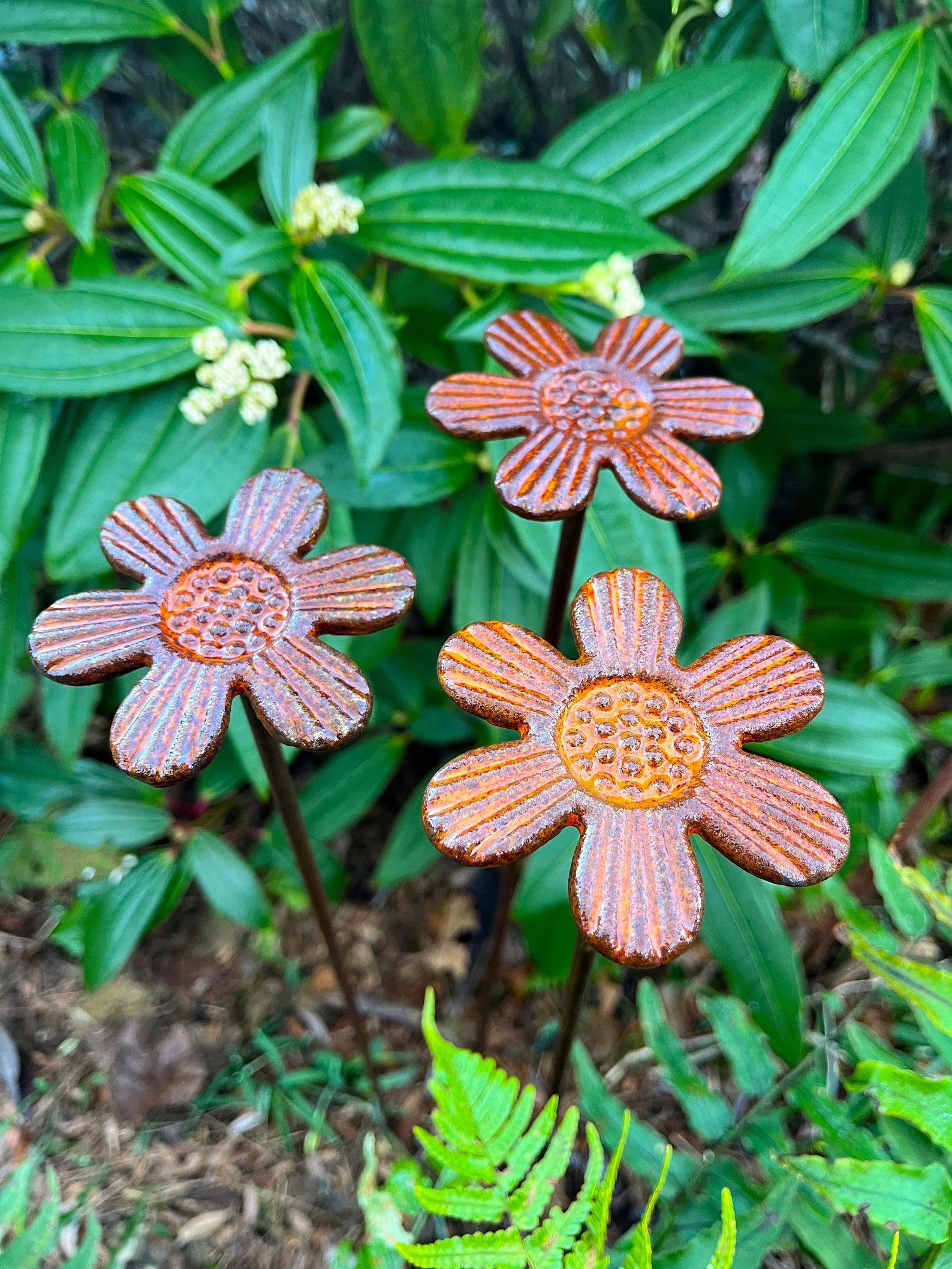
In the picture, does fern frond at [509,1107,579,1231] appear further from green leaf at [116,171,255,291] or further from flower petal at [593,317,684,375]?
green leaf at [116,171,255,291]

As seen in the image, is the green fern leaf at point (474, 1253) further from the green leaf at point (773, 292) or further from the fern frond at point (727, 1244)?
the green leaf at point (773, 292)

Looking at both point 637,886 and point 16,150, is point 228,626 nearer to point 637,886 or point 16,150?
point 637,886

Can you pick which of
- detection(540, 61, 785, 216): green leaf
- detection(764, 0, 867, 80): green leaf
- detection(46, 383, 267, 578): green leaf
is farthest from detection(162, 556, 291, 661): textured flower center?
detection(764, 0, 867, 80): green leaf

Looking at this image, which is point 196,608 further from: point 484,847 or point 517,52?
point 517,52

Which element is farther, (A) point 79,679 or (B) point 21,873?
(B) point 21,873

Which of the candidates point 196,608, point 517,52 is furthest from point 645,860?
point 517,52

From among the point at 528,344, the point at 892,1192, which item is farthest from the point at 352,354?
the point at 892,1192
